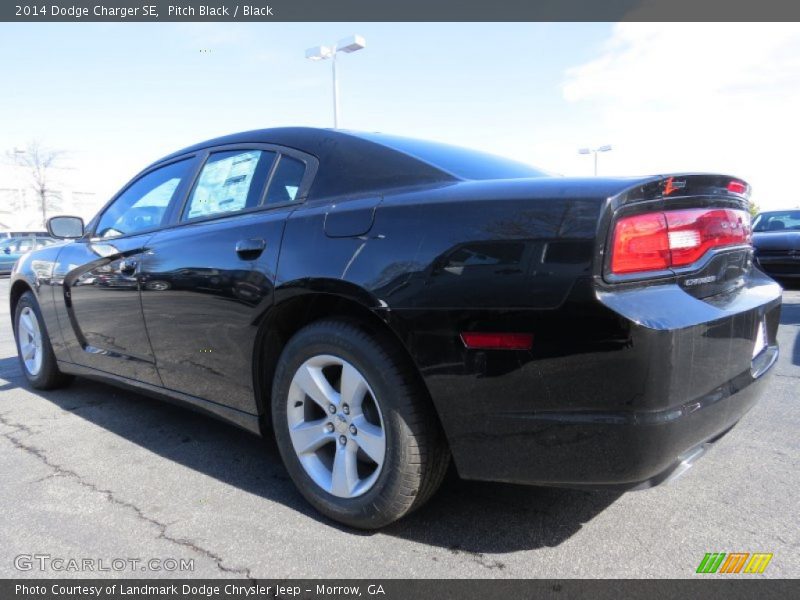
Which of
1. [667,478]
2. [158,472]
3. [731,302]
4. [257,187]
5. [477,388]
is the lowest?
[158,472]

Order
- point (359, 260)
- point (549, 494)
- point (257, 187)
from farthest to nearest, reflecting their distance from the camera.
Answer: point (257, 187) → point (549, 494) → point (359, 260)

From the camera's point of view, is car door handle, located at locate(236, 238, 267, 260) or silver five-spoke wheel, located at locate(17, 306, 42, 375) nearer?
car door handle, located at locate(236, 238, 267, 260)

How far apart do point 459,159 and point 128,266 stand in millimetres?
1919

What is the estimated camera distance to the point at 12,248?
72.6 ft

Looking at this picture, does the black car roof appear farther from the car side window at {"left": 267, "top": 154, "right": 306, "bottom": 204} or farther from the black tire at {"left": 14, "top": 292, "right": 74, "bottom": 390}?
the black tire at {"left": 14, "top": 292, "right": 74, "bottom": 390}

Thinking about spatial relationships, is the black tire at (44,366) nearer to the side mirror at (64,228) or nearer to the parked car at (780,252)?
the side mirror at (64,228)

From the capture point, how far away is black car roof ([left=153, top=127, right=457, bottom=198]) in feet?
7.51

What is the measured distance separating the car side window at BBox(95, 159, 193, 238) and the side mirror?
1.04ft

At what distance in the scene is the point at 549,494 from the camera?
8.16 feet

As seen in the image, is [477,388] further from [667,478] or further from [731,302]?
[731,302]

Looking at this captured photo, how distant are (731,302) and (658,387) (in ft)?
2.02
